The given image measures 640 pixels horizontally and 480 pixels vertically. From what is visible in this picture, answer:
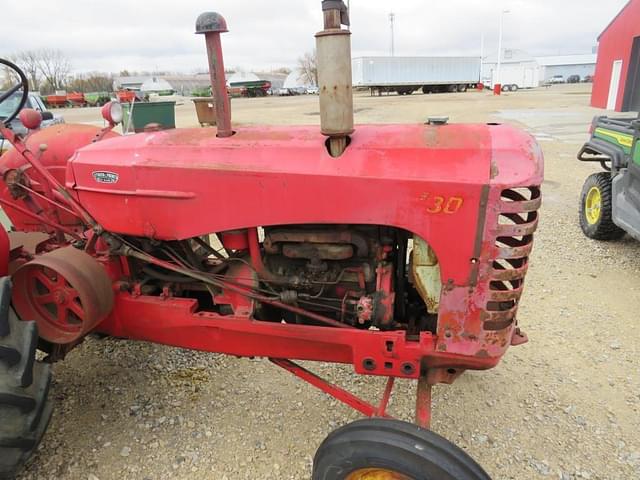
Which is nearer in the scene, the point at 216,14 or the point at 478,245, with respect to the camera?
the point at 478,245

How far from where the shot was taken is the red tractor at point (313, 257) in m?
1.61

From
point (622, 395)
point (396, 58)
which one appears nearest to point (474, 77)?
point (396, 58)

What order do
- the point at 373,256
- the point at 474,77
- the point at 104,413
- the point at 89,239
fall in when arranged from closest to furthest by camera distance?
the point at 373,256 → the point at 89,239 → the point at 104,413 → the point at 474,77

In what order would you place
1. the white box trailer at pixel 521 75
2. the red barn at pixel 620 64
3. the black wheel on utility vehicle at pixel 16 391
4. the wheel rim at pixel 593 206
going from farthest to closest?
the white box trailer at pixel 521 75 → the red barn at pixel 620 64 → the wheel rim at pixel 593 206 → the black wheel on utility vehicle at pixel 16 391

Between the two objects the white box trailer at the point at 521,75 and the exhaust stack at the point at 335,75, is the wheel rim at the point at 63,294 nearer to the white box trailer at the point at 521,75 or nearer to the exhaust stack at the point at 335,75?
the exhaust stack at the point at 335,75

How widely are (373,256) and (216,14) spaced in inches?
41.3

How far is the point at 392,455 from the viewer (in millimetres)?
1584

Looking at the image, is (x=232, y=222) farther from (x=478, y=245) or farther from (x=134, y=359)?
(x=134, y=359)

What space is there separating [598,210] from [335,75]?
155 inches

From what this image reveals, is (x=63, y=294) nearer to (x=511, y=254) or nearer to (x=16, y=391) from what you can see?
(x=16, y=391)

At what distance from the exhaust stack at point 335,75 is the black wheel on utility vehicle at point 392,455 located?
95cm

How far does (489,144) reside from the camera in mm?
1623

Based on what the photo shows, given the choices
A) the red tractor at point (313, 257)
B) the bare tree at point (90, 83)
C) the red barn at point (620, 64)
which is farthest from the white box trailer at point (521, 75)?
the red tractor at point (313, 257)

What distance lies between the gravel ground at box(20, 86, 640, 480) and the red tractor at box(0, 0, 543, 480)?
1.49 feet
